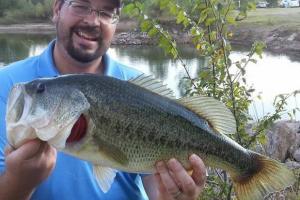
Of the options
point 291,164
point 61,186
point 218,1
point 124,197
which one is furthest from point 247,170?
point 291,164

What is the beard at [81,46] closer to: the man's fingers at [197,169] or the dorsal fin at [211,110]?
the dorsal fin at [211,110]

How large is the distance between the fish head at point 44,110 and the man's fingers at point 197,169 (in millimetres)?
621

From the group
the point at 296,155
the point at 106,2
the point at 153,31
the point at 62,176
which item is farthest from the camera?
the point at 296,155

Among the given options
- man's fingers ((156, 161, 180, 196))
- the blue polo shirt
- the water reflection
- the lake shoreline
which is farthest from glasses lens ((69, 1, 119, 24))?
the lake shoreline

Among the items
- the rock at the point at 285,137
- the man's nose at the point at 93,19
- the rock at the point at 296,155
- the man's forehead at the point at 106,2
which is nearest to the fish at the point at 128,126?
the man's nose at the point at 93,19

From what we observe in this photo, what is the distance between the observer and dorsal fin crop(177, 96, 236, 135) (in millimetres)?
2631

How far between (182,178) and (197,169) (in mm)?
90

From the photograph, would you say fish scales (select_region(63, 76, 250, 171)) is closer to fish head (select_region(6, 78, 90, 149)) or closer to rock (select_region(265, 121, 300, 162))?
fish head (select_region(6, 78, 90, 149))

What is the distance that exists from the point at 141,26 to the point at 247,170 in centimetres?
193

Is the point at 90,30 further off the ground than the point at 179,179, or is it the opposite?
the point at 90,30

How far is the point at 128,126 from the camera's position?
2.38 meters

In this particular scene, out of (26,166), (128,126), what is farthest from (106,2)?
(26,166)

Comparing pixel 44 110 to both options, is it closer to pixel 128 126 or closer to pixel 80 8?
pixel 128 126

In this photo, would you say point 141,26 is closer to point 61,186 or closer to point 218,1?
point 218,1
